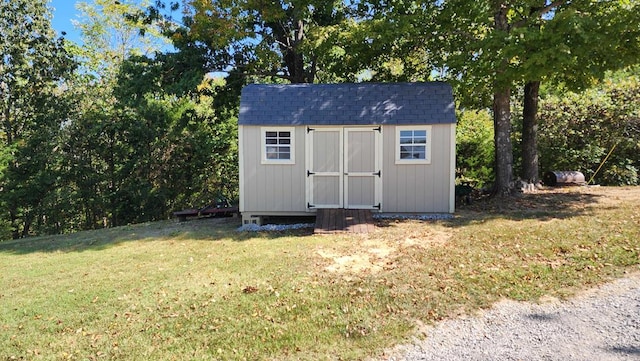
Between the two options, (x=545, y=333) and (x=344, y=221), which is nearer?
(x=545, y=333)

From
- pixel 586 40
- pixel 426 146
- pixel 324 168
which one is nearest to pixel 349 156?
pixel 324 168

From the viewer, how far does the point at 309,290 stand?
531cm

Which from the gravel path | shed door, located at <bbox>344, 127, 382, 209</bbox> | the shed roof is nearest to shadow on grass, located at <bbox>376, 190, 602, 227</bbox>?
shed door, located at <bbox>344, 127, 382, 209</bbox>

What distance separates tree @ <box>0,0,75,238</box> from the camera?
1573 centimetres

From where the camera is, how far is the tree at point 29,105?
1573 centimetres

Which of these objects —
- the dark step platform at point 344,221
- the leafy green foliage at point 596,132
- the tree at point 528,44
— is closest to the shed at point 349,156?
the dark step platform at point 344,221

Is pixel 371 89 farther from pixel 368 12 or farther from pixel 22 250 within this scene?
pixel 22 250

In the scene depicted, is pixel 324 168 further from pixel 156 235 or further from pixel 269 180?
pixel 156 235

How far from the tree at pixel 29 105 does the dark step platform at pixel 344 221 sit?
11.9 meters

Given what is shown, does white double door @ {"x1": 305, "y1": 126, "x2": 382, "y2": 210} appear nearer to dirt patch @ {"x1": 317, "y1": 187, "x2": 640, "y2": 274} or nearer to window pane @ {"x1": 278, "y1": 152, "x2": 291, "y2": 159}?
window pane @ {"x1": 278, "y1": 152, "x2": 291, "y2": 159}

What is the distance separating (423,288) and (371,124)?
4.98m

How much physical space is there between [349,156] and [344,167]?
27 cm

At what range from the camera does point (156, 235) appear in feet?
32.0

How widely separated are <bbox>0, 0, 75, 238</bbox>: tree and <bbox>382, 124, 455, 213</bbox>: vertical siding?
12.8 meters
